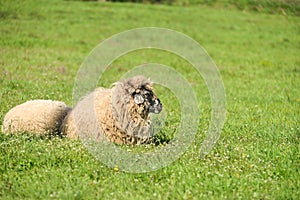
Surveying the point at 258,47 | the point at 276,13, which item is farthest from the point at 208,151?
the point at 276,13

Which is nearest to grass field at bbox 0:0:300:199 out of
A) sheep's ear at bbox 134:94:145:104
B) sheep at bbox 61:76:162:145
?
sheep at bbox 61:76:162:145

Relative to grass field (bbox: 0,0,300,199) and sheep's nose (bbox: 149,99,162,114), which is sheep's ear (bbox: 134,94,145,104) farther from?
grass field (bbox: 0,0,300,199)

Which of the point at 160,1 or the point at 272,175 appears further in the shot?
the point at 160,1

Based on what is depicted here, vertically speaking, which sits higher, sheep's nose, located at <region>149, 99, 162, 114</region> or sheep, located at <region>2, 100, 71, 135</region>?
sheep's nose, located at <region>149, 99, 162, 114</region>

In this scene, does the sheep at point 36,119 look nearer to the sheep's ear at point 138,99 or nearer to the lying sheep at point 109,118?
the lying sheep at point 109,118

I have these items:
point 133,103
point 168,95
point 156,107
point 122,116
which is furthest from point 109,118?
point 168,95

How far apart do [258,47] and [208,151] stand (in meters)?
21.5

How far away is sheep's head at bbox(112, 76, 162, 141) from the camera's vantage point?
924 centimetres

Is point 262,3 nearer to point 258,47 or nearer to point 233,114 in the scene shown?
point 258,47

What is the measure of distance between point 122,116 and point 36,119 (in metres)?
1.84

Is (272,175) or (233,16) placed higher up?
(233,16)

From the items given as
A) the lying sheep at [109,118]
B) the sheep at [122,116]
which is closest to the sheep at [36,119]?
the lying sheep at [109,118]

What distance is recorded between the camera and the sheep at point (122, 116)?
9281mm

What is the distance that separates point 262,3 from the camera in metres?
Result: 41.2
